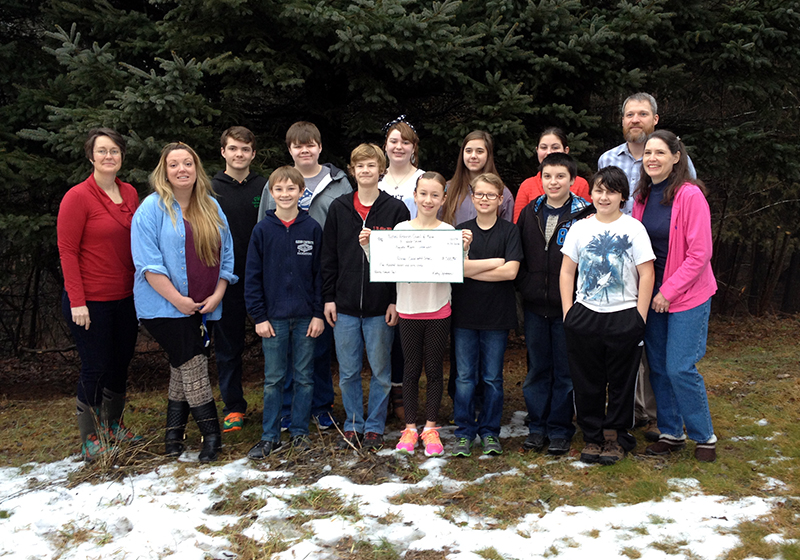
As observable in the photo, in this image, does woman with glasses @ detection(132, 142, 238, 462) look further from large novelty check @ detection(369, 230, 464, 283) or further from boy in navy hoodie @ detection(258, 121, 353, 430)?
large novelty check @ detection(369, 230, 464, 283)

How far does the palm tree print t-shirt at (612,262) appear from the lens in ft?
13.2

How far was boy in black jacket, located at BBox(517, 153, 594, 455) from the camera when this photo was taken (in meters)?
4.31

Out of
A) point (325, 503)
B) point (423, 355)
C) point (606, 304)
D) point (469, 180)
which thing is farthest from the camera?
point (469, 180)

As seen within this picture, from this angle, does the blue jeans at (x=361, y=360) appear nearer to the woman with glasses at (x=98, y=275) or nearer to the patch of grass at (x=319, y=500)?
the patch of grass at (x=319, y=500)

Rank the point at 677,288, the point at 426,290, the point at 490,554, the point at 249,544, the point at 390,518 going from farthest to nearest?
1. the point at 426,290
2. the point at 677,288
3. the point at 390,518
4. the point at 249,544
5. the point at 490,554

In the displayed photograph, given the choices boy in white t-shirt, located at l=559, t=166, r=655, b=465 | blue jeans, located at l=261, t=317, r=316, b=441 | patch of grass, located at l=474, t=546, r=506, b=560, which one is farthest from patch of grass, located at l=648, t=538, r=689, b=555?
blue jeans, located at l=261, t=317, r=316, b=441

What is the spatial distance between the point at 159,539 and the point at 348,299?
197 centimetres

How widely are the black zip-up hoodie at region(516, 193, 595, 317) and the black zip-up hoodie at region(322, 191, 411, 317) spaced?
3.17 feet

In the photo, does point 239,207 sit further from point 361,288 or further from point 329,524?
point 329,524

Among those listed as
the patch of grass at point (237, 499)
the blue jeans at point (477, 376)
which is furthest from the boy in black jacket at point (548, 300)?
the patch of grass at point (237, 499)

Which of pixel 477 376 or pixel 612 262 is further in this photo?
pixel 477 376

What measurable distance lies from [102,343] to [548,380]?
3.27 meters

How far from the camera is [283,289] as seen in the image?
447 centimetres

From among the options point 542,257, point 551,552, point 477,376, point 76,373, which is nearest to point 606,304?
point 542,257
